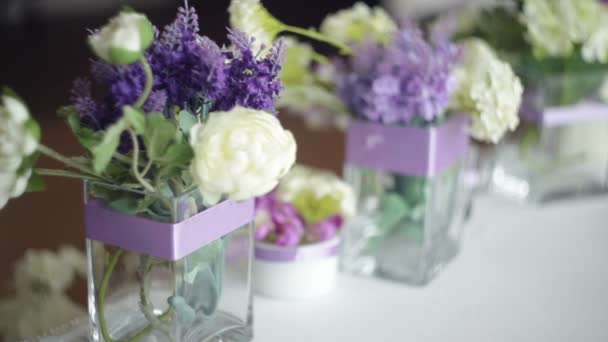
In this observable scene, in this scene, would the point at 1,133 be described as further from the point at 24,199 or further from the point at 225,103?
the point at 24,199

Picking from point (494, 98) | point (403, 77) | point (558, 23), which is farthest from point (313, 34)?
point (558, 23)

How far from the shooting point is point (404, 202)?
3.35 feet

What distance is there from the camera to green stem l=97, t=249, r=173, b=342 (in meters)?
0.71

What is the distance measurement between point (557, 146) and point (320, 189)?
0.61 m

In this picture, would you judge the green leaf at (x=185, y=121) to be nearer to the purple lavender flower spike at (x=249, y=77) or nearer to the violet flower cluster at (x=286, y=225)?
the purple lavender flower spike at (x=249, y=77)

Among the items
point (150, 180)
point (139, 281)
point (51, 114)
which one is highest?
point (150, 180)

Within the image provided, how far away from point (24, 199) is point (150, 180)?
210 centimetres

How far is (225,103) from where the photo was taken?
27.3 inches

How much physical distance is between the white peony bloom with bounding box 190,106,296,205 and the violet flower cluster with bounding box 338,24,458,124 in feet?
1.16

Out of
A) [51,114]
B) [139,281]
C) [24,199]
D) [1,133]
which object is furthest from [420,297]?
[51,114]

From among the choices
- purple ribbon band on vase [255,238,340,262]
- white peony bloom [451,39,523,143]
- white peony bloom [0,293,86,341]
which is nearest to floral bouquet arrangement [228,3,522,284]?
white peony bloom [451,39,523,143]

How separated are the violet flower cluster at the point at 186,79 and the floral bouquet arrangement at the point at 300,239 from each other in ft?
0.93

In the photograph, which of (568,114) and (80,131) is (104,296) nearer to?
(80,131)

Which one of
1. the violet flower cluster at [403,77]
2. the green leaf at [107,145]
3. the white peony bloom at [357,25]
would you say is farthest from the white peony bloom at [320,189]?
the green leaf at [107,145]
